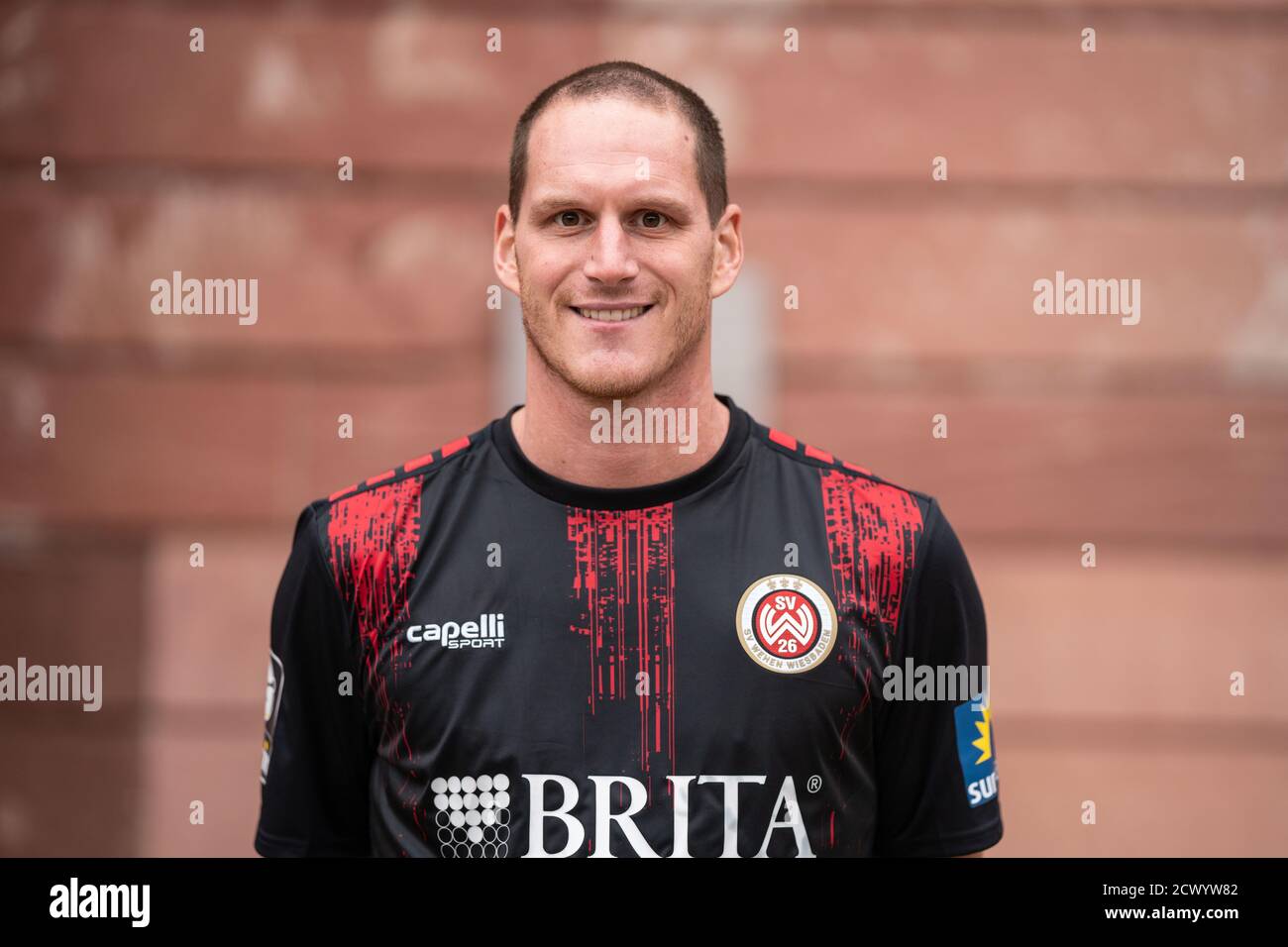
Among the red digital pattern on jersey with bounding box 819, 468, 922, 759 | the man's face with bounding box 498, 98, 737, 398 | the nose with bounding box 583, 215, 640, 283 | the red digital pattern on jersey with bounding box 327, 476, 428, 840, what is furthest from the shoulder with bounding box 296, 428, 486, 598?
the red digital pattern on jersey with bounding box 819, 468, 922, 759

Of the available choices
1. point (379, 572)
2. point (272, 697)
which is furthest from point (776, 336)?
point (272, 697)

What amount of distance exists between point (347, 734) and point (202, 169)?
2758 millimetres

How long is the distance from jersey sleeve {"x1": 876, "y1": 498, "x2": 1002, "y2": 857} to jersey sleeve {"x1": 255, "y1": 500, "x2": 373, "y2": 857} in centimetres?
113

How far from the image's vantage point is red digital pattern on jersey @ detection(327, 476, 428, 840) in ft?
8.13

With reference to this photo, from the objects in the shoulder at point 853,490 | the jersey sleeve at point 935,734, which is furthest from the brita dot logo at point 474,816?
→ the shoulder at point 853,490

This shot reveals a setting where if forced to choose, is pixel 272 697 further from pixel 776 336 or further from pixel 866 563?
pixel 776 336

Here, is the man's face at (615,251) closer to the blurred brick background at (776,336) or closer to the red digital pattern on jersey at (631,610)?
the red digital pattern on jersey at (631,610)

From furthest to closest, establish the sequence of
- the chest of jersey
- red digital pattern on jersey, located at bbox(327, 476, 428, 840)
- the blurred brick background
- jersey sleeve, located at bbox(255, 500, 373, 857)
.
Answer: the blurred brick background
jersey sleeve, located at bbox(255, 500, 373, 857)
red digital pattern on jersey, located at bbox(327, 476, 428, 840)
the chest of jersey

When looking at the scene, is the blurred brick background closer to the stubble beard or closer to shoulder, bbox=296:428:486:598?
shoulder, bbox=296:428:486:598

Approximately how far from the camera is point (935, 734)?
2.58m

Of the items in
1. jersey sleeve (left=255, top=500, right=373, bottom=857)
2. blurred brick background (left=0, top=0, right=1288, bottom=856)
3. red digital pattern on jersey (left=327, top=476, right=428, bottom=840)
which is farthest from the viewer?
blurred brick background (left=0, top=0, right=1288, bottom=856)

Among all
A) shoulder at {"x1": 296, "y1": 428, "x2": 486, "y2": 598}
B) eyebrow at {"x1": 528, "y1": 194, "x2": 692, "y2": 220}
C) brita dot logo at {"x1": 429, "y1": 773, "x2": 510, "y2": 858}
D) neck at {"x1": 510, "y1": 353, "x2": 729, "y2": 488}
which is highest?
eyebrow at {"x1": 528, "y1": 194, "x2": 692, "y2": 220}

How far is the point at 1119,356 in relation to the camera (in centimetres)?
446
